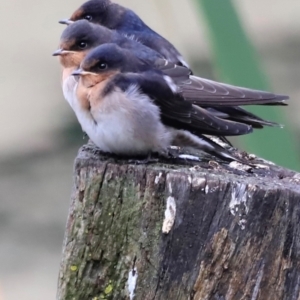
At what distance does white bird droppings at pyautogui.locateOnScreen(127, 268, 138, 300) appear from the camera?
7.63 ft

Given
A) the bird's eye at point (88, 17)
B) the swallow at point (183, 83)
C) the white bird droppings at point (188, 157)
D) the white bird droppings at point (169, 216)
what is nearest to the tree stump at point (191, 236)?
the white bird droppings at point (169, 216)

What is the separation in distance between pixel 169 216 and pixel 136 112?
53 centimetres

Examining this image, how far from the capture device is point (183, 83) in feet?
9.60

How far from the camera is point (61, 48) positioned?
125 inches

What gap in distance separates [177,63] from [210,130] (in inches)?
19.6

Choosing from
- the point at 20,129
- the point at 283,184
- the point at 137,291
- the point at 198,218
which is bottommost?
the point at 137,291

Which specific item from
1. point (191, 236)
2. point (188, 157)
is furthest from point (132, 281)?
point (188, 157)

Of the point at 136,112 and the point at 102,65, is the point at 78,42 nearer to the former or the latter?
the point at 102,65

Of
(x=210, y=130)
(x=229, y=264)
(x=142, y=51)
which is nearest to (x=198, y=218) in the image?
(x=229, y=264)

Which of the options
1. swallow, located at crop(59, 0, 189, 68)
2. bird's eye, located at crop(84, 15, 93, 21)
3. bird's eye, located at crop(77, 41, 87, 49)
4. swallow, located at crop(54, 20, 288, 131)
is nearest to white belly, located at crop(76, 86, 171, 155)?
swallow, located at crop(54, 20, 288, 131)

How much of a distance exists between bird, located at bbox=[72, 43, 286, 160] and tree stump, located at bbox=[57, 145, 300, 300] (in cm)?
35

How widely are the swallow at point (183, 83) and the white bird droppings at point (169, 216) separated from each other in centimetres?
55

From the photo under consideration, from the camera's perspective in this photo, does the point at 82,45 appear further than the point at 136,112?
Yes

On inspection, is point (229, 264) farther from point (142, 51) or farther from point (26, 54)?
point (26, 54)
